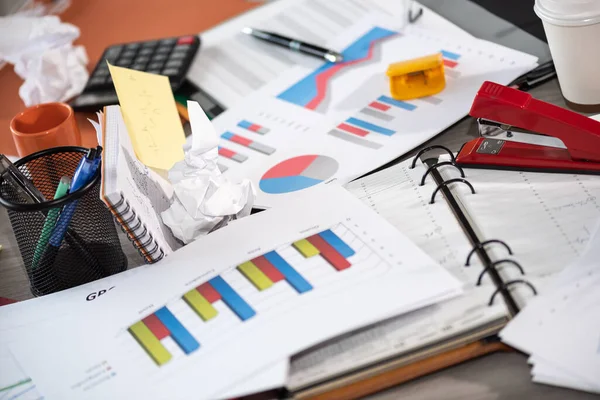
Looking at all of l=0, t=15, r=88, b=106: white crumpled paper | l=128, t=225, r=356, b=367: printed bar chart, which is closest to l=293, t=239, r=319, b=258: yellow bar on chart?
l=128, t=225, r=356, b=367: printed bar chart

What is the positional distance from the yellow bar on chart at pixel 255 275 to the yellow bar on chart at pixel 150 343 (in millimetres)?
100

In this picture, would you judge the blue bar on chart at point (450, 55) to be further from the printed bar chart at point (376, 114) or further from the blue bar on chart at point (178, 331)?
the blue bar on chart at point (178, 331)

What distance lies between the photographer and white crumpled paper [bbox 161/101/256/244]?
770 millimetres

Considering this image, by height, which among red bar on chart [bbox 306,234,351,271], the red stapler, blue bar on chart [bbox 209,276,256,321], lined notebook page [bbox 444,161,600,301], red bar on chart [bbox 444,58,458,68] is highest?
the red stapler

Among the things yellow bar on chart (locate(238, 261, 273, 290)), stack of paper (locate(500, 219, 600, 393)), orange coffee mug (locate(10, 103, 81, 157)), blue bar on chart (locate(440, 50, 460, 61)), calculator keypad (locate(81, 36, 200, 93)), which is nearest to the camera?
stack of paper (locate(500, 219, 600, 393))

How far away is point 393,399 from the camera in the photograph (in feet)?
1.98

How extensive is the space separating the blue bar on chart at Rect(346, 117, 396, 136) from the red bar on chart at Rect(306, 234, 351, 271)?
0.24 metres

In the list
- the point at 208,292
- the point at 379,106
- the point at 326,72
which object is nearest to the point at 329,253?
the point at 208,292

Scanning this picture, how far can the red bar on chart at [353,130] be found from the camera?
0.91 metres

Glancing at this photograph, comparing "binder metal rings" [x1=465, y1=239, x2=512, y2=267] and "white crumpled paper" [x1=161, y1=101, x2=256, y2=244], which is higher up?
"binder metal rings" [x1=465, y1=239, x2=512, y2=267]

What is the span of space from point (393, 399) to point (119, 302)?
0.28 meters

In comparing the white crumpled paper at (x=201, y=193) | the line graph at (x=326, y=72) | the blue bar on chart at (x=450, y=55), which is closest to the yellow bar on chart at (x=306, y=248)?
the white crumpled paper at (x=201, y=193)

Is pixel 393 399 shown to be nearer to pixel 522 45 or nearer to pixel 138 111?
pixel 138 111

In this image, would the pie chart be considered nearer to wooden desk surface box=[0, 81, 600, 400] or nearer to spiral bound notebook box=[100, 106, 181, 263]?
spiral bound notebook box=[100, 106, 181, 263]
